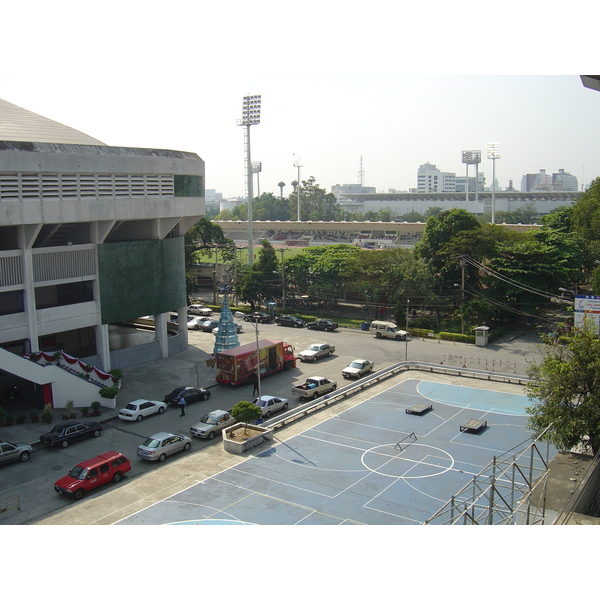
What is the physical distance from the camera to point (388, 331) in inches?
1971

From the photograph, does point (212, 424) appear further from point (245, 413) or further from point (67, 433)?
point (67, 433)

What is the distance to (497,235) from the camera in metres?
58.8

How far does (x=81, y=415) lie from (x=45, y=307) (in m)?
7.24

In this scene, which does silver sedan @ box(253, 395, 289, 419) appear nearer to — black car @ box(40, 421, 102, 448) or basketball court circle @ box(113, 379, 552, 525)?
basketball court circle @ box(113, 379, 552, 525)

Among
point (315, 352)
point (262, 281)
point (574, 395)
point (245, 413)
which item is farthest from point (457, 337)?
point (574, 395)

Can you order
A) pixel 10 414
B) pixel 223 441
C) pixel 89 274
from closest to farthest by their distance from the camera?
pixel 223 441 < pixel 10 414 < pixel 89 274

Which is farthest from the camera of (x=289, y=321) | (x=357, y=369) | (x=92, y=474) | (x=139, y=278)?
(x=289, y=321)

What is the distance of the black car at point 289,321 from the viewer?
54625 mm

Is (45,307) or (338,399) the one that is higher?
(45,307)

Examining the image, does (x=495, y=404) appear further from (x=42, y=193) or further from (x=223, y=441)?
(x=42, y=193)

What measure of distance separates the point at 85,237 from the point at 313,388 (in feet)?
53.4

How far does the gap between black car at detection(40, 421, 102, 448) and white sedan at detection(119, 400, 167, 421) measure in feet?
6.17

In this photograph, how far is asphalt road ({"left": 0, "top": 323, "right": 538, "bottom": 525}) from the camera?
24.5 m

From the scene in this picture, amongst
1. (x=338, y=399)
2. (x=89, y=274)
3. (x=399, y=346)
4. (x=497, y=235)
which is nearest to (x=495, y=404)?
(x=338, y=399)
